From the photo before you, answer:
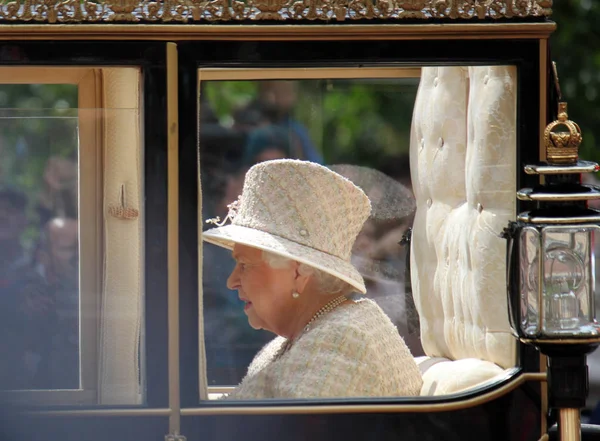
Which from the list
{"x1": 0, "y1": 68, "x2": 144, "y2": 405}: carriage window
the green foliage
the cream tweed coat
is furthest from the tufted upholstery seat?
the green foliage

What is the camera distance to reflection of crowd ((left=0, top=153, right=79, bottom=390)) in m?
2.34

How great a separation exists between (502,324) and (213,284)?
647mm

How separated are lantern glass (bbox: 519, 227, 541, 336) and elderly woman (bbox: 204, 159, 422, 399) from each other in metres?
0.33

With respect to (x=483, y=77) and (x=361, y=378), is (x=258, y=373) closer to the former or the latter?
(x=361, y=378)

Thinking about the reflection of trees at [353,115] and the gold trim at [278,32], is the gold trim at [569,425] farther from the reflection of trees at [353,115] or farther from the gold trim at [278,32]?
the gold trim at [278,32]

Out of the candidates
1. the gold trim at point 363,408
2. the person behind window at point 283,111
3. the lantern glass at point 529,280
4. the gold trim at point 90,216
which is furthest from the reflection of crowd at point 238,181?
the lantern glass at point 529,280

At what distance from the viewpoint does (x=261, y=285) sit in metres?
2.49

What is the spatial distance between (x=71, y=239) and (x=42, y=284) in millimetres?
112

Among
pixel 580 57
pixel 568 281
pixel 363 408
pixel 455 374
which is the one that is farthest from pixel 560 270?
pixel 580 57

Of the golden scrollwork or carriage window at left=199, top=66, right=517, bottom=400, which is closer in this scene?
the golden scrollwork

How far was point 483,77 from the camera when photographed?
2482 millimetres

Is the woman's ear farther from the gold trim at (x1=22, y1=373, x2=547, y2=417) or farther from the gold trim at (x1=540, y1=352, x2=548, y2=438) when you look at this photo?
the gold trim at (x1=540, y1=352, x2=548, y2=438)

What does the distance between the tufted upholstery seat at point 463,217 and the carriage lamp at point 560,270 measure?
20 centimetres

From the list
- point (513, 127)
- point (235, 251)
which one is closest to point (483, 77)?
point (513, 127)
